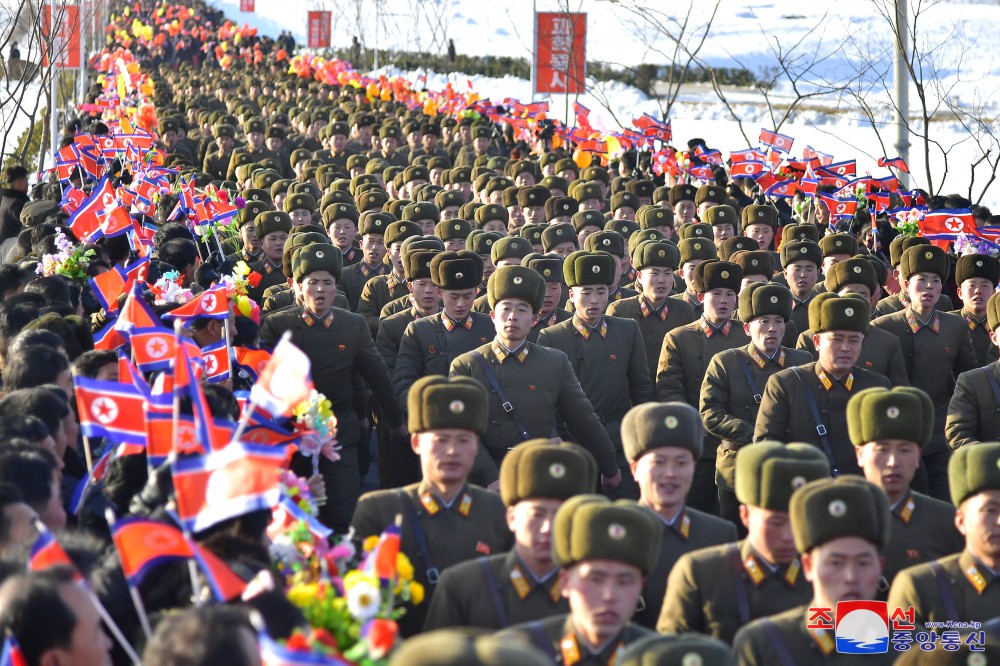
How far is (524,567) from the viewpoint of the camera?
19.4 feet

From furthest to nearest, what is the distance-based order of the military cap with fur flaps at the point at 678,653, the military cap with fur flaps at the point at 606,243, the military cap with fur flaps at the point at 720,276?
1. the military cap with fur flaps at the point at 606,243
2. the military cap with fur flaps at the point at 720,276
3. the military cap with fur flaps at the point at 678,653

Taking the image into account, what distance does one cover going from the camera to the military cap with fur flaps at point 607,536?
16.9ft

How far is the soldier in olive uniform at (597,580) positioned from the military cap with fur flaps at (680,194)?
12231mm

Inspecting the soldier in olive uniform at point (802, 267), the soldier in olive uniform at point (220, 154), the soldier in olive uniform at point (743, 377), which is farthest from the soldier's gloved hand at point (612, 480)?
the soldier in olive uniform at point (220, 154)

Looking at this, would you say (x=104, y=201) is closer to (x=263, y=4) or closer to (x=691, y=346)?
(x=691, y=346)

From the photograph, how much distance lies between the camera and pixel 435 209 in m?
15.2

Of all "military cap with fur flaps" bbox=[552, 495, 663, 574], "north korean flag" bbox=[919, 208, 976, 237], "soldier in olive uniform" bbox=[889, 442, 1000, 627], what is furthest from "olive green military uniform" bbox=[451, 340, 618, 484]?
"north korean flag" bbox=[919, 208, 976, 237]

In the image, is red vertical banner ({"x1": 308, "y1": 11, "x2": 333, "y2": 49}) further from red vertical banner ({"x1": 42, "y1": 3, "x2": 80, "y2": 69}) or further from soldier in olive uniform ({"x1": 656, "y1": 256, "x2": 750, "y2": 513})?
soldier in olive uniform ({"x1": 656, "y1": 256, "x2": 750, "y2": 513})

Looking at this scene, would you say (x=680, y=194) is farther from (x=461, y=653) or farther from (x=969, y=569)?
(x=461, y=653)

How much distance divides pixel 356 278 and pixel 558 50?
1419 cm

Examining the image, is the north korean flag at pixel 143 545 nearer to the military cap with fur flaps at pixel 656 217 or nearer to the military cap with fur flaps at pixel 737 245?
the military cap with fur flaps at pixel 737 245

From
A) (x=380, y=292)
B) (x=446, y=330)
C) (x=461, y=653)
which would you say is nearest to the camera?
(x=461, y=653)

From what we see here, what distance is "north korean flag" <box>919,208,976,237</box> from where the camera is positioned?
1384 centimetres

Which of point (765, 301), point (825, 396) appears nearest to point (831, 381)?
point (825, 396)
